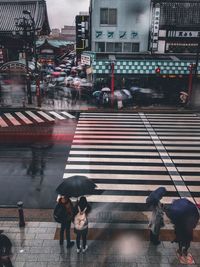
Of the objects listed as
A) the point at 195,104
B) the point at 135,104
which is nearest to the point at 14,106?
the point at 135,104

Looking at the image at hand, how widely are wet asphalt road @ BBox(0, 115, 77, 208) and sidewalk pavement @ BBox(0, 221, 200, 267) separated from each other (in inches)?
72.0

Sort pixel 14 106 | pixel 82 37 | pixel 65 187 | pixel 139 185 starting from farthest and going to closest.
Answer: pixel 82 37, pixel 14 106, pixel 139 185, pixel 65 187

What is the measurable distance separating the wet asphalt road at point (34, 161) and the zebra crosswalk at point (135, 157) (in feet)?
2.24

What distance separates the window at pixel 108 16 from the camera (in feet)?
103

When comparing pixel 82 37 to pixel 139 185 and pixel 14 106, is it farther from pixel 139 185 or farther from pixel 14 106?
pixel 139 185

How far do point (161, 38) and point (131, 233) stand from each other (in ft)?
89.5

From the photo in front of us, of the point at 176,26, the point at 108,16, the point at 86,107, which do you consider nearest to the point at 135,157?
the point at 86,107

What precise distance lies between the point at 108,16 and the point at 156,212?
28225mm

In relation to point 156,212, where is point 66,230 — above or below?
below

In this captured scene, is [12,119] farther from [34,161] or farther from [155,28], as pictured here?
[155,28]

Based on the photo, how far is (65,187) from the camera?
25.6ft

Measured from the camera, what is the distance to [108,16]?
31578mm

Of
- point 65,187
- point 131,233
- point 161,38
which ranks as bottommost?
point 131,233

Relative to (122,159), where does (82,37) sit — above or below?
above
